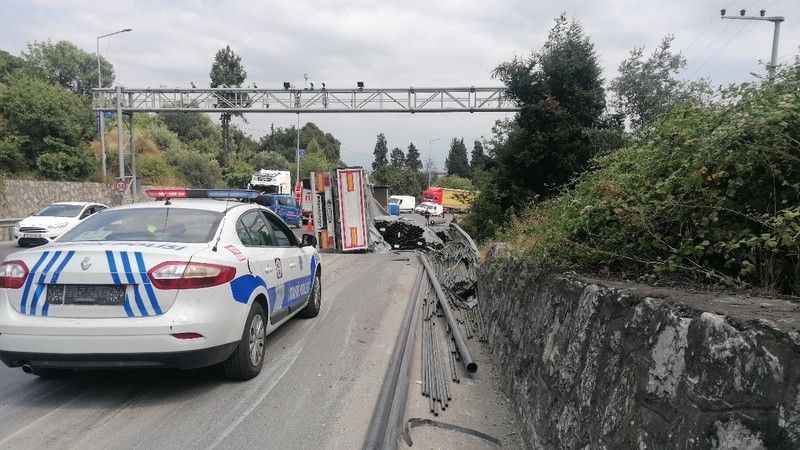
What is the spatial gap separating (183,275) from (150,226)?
3.69ft

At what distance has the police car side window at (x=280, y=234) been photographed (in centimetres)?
676

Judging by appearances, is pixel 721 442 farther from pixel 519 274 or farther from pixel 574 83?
pixel 574 83

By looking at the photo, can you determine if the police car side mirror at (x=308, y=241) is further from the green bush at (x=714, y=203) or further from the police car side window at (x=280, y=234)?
the green bush at (x=714, y=203)

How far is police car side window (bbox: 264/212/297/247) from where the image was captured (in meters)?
6.76

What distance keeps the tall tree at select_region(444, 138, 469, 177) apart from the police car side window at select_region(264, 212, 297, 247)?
126 metres

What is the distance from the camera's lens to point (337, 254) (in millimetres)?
18438

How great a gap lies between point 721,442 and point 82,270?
4.43 meters

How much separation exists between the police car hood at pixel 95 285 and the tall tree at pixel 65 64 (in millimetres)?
65930

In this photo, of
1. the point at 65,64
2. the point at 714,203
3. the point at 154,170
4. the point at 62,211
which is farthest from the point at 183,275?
the point at 65,64

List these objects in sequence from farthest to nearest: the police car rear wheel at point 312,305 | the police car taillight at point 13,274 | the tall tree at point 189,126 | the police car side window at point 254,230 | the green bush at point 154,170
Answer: the tall tree at point 189,126
the green bush at point 154,170
the police car rear wheel at point 312,305
the police car side window at point 254,230
the police car taillight at point 13,274

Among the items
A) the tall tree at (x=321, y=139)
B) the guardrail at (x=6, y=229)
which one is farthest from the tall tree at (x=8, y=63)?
the tall tree at (x=321, y=139)

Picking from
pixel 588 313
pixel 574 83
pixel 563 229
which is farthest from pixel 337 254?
pixel 588 313

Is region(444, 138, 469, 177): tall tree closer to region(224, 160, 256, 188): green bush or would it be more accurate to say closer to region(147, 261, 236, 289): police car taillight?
region(224, 160, 256, 188): green bush

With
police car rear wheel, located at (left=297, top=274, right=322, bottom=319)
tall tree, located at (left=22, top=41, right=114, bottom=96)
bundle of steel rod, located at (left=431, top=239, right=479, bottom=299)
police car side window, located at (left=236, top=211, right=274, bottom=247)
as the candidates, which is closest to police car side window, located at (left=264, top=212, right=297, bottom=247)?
police car side window, located at (left=236, top=211, right=274, bottom=247)
